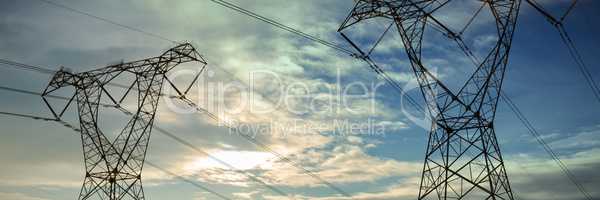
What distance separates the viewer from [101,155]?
80.7ft

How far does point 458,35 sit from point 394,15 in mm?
6358

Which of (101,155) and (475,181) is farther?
(101,155)

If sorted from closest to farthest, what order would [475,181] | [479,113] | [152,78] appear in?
[475,181] < [479,113] < [152,78]

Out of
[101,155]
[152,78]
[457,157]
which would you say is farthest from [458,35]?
[101,155]

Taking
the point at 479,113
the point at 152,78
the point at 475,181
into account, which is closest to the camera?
the point at 475,181

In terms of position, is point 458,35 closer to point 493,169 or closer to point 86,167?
point 493,169

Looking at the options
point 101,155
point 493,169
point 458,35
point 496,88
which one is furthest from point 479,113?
point 101,155

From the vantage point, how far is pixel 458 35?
88.7ft

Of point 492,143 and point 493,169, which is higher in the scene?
point 492,143

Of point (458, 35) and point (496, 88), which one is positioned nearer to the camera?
point (496, 88)

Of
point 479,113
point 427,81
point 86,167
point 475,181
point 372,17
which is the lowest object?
point 475,181

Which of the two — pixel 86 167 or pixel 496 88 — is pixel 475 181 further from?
pixel 86 167

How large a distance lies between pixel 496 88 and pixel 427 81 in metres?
3.63

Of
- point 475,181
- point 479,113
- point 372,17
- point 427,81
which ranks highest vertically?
point 372,17
